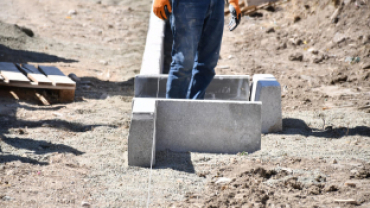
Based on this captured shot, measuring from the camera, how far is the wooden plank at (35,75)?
4.73 metres

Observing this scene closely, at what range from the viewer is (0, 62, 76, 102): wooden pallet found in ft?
15.1

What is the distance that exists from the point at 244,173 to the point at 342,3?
5.35 metres

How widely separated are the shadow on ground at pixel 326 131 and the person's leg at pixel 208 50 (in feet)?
3.07

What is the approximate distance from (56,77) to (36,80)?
0.30 m

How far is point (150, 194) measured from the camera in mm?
2758

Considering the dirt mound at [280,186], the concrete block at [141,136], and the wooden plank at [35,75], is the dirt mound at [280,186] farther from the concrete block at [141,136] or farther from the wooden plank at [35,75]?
the wooden plank at [35,75]

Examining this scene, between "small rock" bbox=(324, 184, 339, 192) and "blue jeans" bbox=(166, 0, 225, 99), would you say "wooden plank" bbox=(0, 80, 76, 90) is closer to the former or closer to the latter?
"blue jeans" bbox=(166, 0, 225, 99)

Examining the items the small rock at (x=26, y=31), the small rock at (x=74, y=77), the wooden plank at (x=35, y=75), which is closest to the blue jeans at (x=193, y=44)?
the wooden plank at (x=35, y=75)

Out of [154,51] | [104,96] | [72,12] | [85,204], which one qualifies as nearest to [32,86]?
[104,96]

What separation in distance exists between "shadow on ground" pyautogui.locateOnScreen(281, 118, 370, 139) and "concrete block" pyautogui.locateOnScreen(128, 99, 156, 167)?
1527 mm

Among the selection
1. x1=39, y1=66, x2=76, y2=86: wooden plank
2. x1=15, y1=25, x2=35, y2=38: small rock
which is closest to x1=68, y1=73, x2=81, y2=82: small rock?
x1=39, y1=66, x2=76, y2=86: wooden plank

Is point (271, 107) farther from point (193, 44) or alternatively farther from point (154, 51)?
point (154, 51)

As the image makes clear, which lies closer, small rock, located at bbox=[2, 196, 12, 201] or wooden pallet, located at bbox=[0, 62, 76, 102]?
small rock, located at bbox=[2, 196, 12, 201]

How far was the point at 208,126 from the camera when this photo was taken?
348cm
